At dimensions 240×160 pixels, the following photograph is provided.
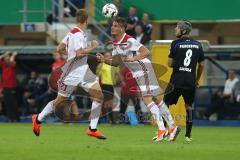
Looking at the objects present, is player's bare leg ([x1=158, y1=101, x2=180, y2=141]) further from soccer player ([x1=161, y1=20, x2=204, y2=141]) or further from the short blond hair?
the short blond hair

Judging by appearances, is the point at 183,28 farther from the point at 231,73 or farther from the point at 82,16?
the point at 231,73

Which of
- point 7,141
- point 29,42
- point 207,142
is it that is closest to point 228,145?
point 207,142

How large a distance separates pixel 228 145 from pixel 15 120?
43.5 feet

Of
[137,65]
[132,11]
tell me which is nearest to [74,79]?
[137,65]

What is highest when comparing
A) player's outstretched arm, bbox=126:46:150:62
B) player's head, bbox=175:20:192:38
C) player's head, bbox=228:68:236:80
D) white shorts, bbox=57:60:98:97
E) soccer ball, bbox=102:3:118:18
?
player's head, bbox=175:20:192:38

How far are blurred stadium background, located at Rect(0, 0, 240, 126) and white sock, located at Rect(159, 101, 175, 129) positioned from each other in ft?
31.7

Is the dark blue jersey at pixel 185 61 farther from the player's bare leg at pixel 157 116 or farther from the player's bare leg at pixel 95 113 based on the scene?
the player's bare leg at pixel 95 113

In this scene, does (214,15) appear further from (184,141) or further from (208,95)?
(184,141)

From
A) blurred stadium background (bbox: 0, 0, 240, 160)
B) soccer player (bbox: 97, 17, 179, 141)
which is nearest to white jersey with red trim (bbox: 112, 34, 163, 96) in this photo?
soccer player (bbox: 97, 17, 179, 141)

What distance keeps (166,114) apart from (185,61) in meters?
1.12

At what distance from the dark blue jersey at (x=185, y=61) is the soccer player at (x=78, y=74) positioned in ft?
4.96

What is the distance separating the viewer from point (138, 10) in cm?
2839

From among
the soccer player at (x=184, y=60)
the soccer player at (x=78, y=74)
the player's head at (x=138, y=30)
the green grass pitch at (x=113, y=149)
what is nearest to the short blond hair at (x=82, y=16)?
the soccer player at (x=78, y=74)

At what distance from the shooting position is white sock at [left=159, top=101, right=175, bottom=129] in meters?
16.1
